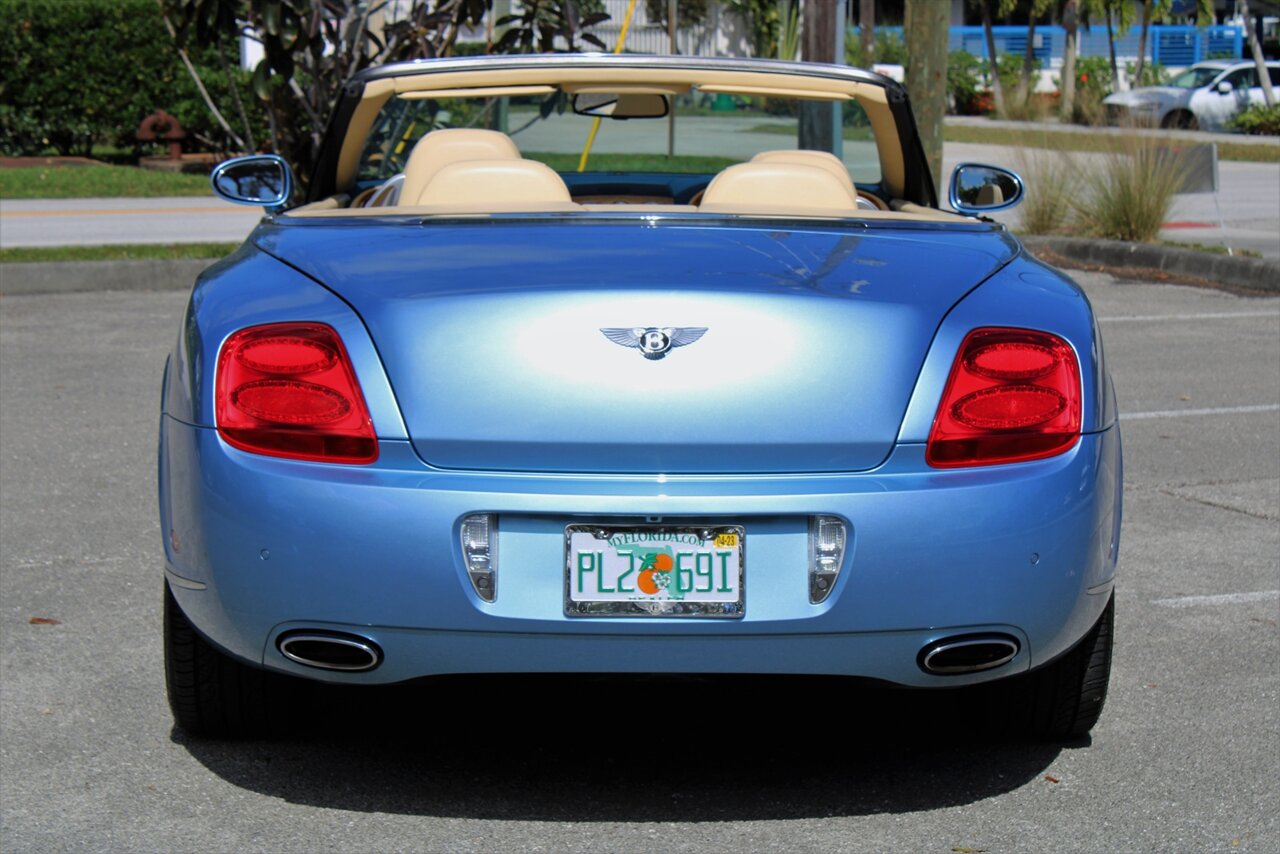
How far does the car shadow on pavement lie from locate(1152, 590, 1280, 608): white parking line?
1.15 metres

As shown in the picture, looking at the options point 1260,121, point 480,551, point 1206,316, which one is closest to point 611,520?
point 480,551

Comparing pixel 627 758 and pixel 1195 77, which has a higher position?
pixel 627 758

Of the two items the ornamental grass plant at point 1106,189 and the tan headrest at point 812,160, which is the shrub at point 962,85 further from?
the tan headrest at point 812,160

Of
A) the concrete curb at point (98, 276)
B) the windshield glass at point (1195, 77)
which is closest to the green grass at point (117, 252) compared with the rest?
the concrete curb at point (98, 276)

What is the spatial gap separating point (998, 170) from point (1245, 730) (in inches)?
65.6

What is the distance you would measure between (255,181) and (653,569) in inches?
83.7

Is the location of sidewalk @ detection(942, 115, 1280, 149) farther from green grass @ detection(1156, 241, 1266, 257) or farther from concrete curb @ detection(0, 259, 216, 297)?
concrete curb @ detection(0, 259, 216, 297)

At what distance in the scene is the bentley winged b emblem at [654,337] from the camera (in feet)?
9.98

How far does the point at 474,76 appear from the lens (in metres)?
4.71

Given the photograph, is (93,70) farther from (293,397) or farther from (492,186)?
Result: (293,397)

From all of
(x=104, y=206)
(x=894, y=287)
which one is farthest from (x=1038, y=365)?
(x=104, y=206)

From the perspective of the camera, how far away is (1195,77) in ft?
118

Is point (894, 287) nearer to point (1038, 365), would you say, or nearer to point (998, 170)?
point (1038, 365)

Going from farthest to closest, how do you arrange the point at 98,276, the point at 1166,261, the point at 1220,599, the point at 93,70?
the point at 93,70, the point at 1166,261, the point at 98,276, the point at 1220,599
